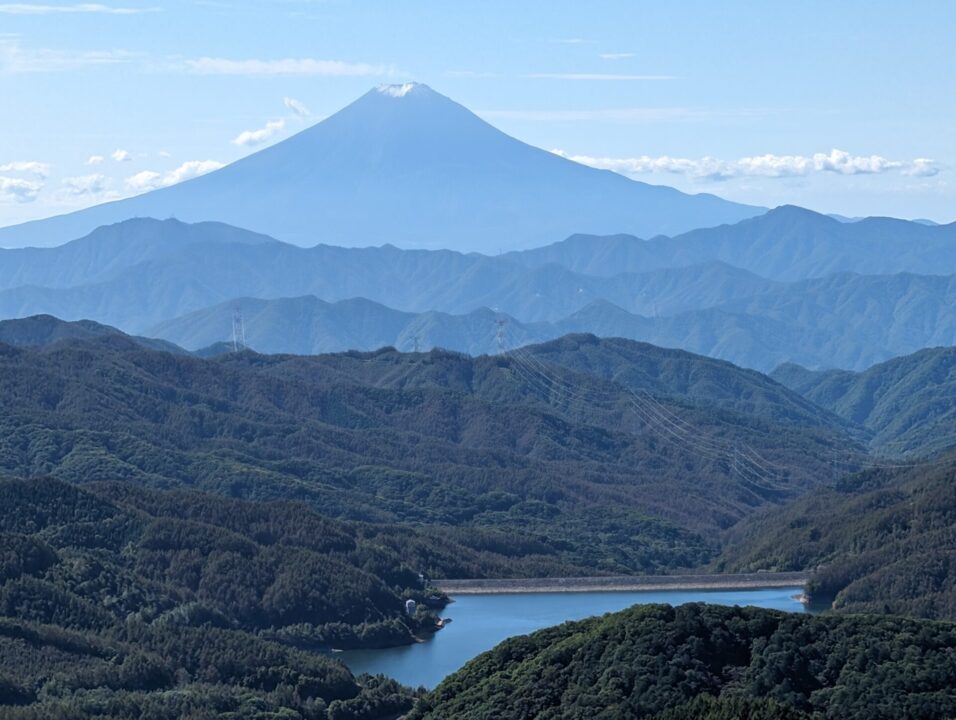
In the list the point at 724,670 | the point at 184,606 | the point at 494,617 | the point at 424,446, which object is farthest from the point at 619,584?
the point at 424,446

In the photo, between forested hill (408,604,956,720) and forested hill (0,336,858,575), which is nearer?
forested hill (408,604,956,720)

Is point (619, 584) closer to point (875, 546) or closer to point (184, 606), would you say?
point (875, 546)

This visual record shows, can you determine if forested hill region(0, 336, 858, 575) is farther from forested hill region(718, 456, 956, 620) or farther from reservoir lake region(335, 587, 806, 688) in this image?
reservoir lake region(335, 587, 806, 688)

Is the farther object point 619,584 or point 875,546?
point 619,584

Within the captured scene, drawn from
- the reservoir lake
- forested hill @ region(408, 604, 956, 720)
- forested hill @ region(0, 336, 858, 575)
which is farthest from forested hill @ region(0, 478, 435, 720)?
forested hill @ region(0, 336, 858, 575)

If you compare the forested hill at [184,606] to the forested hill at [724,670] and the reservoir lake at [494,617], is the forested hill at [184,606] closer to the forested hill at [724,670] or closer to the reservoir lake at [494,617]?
the reservoir lake at [494,617]

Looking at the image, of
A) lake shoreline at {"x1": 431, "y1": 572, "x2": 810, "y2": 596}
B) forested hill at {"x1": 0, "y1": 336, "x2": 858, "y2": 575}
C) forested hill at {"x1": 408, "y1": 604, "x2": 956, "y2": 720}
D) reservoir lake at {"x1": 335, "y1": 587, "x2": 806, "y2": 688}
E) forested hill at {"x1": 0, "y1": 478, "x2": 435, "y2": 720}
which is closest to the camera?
forested hill at {"x1": 408, "y1": 604, "x2": 956, "y2": 720}
